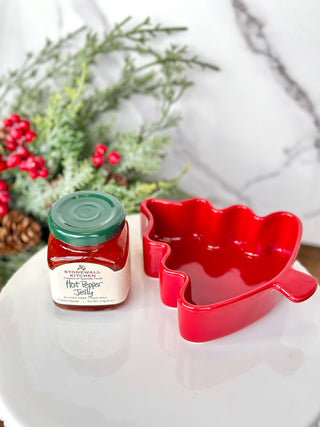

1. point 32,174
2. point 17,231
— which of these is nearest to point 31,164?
point 32,174

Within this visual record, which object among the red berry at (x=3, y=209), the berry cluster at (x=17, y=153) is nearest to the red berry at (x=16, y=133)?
the berry cluster at (x=17, y=153)

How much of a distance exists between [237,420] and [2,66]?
79 cm

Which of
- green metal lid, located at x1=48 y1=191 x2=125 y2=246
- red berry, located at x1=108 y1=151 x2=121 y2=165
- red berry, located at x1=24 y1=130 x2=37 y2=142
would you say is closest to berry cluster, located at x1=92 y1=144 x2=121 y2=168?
red berry, located at x1=108 y1=151 x2=121 y2=165

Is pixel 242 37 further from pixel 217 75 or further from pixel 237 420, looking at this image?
pixel 237 420

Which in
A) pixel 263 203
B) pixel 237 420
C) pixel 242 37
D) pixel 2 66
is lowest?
pixel 263 203

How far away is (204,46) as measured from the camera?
836mm

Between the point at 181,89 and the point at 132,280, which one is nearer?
the point at 132,280

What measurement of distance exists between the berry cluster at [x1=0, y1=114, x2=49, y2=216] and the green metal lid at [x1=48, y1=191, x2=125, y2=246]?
240 millimetres

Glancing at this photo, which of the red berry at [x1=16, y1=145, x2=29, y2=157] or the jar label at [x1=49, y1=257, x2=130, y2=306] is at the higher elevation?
the red berry at [x1=16, y1=145, x2=29, y2=157]

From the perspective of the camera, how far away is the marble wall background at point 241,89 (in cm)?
80

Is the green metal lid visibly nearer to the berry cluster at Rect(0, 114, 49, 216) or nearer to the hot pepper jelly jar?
the hot pepper jelly jar

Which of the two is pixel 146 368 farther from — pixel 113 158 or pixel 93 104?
pixel 93 104

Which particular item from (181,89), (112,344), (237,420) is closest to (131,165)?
(181,89)

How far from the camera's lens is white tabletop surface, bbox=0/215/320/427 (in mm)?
490
